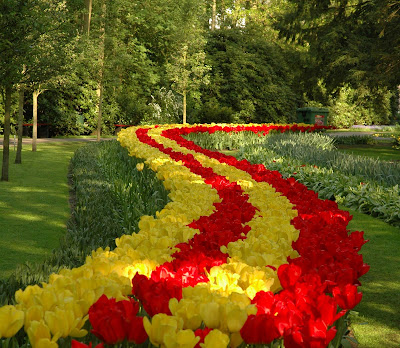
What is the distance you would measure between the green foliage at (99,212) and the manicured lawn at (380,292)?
209 centimetres

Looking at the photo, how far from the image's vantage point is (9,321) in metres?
1.79

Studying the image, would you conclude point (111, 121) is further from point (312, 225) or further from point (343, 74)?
point (312, 225)

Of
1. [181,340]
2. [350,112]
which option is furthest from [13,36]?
[350,112]

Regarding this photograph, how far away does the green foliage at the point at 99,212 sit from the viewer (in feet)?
10.8

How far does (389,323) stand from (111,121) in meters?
24.6

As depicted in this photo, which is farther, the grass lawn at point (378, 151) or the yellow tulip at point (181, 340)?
the grass lawn at point (378, 151)

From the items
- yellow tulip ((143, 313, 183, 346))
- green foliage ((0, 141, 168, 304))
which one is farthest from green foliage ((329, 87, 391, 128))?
yellow tulip ((143, 313, 183, 346))

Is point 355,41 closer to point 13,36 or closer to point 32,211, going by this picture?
point 13,36

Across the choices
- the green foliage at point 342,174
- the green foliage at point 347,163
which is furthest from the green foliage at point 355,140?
the green foliage at point 347,163

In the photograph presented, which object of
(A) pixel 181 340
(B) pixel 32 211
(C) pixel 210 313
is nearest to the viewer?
(A) pixel 181 340

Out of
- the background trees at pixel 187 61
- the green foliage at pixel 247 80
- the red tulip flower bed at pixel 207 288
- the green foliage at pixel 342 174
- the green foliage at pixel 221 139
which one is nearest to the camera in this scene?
the red tulip flower bed at pixel 207 288

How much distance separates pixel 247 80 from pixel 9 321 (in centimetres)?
3314

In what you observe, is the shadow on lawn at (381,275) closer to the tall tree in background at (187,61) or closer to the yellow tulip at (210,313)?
the yellow tulip at (210,313)

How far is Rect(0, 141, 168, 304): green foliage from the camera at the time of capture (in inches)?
130
